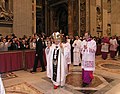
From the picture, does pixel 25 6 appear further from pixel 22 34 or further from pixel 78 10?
pixel 78 10

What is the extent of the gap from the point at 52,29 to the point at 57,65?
15362 millimetres

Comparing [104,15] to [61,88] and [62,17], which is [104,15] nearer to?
[62,17]

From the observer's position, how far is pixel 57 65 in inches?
206

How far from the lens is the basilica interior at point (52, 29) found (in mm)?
5386

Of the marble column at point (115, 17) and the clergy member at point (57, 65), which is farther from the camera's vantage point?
the marble column at point (115, 17)

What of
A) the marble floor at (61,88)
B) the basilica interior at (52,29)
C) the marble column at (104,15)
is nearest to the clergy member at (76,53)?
the basilica interior at (52,29)

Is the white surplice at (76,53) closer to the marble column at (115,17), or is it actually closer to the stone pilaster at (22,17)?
the stone pilaster at (22,17)

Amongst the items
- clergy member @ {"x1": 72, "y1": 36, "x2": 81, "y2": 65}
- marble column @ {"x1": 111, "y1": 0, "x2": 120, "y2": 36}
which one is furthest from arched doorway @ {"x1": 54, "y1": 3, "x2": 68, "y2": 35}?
clergy member @ {"x1": 72, "y1": 36, "x2": 81, "y2": 65}

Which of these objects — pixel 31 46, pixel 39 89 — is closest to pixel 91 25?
pixel 31 46

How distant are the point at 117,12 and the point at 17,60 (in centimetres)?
1628

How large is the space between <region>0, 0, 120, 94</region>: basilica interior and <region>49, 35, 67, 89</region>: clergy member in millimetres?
252

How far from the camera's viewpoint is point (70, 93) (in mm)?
4750

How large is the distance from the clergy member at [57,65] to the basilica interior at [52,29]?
252 millimetres

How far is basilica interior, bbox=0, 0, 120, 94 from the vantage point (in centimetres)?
539
